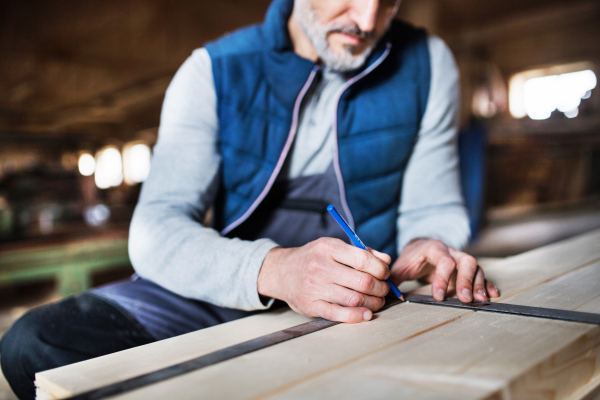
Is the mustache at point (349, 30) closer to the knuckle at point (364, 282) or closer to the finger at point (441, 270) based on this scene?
the finger at point (441, 270)

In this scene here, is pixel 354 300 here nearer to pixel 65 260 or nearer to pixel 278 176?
pixel 278 176

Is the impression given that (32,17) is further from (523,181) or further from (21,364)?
(523,181)

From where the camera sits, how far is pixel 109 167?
42.3 ft

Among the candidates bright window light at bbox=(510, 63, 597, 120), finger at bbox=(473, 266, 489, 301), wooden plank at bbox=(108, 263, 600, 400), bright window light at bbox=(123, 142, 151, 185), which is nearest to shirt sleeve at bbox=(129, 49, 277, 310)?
wooden plank at bbox=(108, 263, 600, 400)

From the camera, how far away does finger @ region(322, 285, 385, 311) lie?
61cm

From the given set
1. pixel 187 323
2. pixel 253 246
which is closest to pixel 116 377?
pixel 253 246

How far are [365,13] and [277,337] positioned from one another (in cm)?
75

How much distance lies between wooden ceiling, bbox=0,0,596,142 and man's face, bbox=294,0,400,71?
453cm

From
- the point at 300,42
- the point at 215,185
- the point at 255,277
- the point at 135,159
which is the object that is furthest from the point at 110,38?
the point at 135,159

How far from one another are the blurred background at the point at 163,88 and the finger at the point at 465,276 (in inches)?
62.2

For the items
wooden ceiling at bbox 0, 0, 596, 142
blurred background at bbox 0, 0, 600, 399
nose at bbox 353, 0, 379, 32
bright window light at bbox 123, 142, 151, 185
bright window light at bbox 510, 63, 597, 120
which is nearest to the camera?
nose at bbox 353, 0, 379, 32

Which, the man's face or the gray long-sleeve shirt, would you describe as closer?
the gray long-sleeve shirt

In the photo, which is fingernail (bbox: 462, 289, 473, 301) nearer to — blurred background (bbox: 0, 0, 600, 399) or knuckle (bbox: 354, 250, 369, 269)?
knuckle (bbox: 354, 250, 369, 269)

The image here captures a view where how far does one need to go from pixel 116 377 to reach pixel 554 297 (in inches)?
24.7
